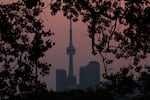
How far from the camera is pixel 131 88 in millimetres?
19969

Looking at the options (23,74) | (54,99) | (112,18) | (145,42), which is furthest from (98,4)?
(54,99)

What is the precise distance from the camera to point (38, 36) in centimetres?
1847

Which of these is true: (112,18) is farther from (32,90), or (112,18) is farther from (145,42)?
(32,90)

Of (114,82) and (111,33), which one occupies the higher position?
(111,33)

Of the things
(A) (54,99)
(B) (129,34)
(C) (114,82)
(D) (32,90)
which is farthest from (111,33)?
(A) (54,99)

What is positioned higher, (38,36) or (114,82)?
(38,36)

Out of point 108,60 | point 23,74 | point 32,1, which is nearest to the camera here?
point 32,1

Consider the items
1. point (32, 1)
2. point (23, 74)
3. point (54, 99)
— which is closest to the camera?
point (32, 1)

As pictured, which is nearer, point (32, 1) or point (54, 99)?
point (32, 1)

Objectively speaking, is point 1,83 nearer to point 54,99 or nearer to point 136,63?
point 136,63

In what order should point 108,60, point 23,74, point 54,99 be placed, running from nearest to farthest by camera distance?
point 23,74
point 108,60
point 54,99

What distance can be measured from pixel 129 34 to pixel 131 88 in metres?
2.47

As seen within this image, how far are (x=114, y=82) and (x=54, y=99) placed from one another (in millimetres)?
41943

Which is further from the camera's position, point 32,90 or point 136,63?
point 136,63
